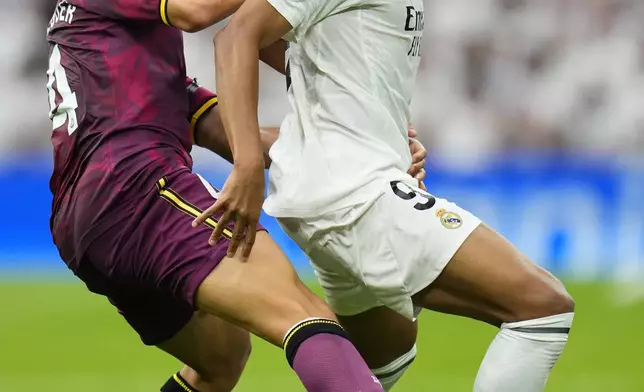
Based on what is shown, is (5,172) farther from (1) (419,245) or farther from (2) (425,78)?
(1) (419,245)

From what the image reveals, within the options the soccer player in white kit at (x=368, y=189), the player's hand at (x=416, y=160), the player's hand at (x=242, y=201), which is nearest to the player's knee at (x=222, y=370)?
the soccer player in white kit at (x=368, y=189)

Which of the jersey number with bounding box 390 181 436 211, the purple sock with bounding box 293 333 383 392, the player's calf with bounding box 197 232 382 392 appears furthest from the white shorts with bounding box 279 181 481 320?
the purple sock with bounding box 293 333 383 392

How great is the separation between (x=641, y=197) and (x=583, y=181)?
0.37 m

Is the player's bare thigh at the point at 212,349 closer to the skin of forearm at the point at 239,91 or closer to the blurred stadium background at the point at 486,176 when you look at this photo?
the skin of forearm at the point at 239,91

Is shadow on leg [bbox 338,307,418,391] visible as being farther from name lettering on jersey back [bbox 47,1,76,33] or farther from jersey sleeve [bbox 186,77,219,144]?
name lettering on jersey back [bbox 47,1,76,33]

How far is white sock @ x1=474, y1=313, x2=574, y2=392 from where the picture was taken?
9.77 ft

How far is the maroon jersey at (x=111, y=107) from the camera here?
3.22m

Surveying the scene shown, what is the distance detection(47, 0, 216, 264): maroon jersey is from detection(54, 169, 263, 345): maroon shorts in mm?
30

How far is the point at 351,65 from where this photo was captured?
3230mm

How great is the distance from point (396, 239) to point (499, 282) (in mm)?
293

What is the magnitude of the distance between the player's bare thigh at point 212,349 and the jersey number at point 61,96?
30.3 inches

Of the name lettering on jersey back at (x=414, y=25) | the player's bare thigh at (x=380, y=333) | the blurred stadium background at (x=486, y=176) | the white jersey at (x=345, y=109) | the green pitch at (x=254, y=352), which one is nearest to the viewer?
the white jersey at (x=345, y=109)

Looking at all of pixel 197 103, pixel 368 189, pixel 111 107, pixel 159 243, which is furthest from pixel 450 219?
pixel 197 103

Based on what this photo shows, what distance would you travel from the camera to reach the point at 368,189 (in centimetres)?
313
